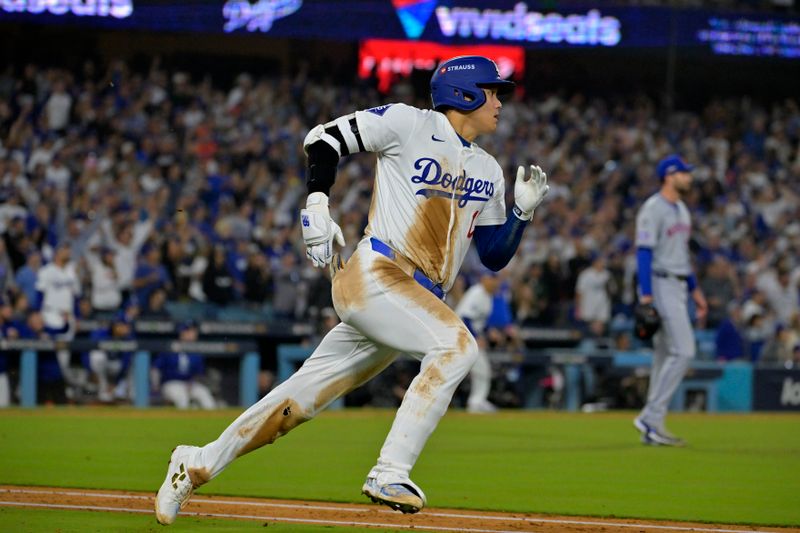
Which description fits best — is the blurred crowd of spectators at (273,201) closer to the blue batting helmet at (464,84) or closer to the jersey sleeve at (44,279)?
→ the jersey sleeve at (44,279)

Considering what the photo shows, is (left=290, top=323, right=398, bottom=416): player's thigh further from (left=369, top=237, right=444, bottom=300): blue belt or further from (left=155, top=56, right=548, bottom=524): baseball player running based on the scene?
(left=369, top=237, right=444, bottom=300): blue belt

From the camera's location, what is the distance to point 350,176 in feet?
74.0

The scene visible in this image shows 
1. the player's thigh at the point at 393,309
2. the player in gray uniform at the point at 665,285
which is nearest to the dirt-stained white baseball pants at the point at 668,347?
the player in gray uniform at the point at 665,285

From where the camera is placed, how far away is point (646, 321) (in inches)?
456

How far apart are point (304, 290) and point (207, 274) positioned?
Answer: 4.77ft

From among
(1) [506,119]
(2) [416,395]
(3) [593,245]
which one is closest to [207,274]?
(3) [593,245]

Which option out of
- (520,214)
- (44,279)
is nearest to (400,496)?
Answer: (520,214)

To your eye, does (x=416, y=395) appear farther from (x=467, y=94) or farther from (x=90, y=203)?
(x=90, y=203)

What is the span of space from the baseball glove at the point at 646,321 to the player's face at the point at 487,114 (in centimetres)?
554

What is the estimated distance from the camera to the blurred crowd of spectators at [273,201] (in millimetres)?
17797

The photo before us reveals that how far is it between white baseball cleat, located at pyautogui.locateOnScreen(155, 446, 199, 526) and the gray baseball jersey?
6548 mm

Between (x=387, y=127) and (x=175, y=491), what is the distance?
200cm

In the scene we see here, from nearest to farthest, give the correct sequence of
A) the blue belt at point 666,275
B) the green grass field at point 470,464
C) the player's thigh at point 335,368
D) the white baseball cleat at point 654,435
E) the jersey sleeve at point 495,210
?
the player's thigh at point 335,368
the jersey sleeve at point 495,210
the green grass field at point 470,464
the white baseball cleat at point 654,435
the blue belt at point 666,275

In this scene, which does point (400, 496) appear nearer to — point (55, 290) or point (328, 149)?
point (328, 149)
